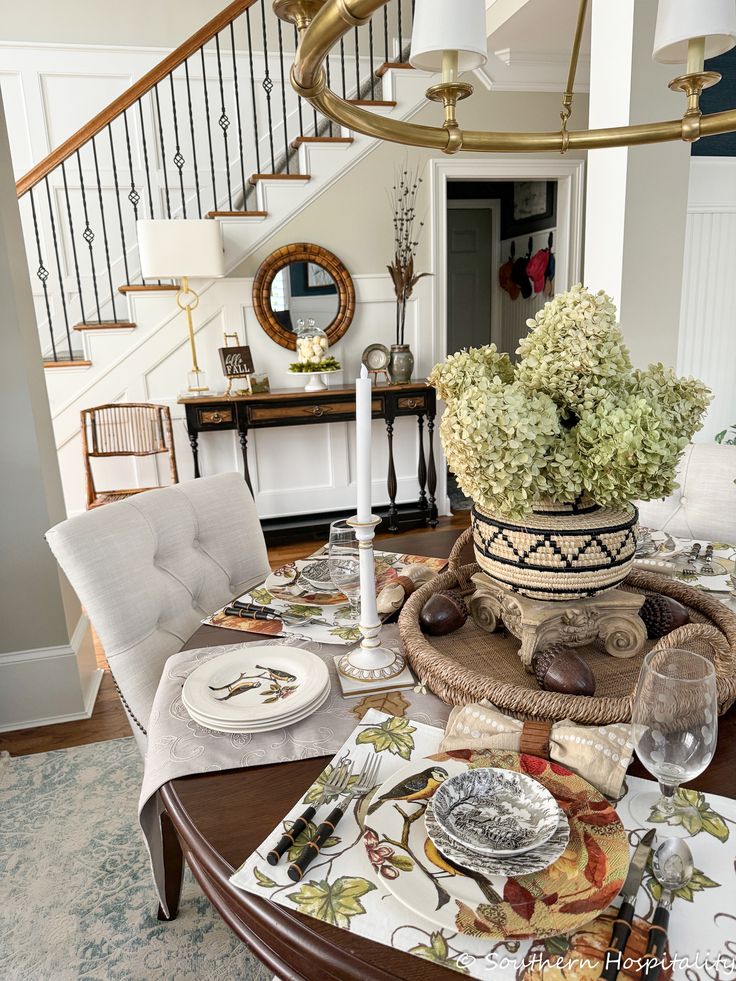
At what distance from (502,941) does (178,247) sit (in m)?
3.54

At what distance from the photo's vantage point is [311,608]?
131cm

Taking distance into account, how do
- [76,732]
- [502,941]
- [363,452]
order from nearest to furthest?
[502,941]
[363,452]
[76,732]

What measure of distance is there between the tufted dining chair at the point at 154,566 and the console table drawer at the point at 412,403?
97.0 inches

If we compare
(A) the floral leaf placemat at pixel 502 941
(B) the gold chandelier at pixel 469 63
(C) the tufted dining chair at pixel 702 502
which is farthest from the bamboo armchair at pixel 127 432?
(A) the floral leaf placemat at pixel 502 941

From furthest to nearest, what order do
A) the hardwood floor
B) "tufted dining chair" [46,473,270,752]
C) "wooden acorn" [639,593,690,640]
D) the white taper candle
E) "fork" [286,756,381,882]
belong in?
the hardwood floor
"tufted dining chair" [46,473,270,752]
"wooden acorn" [639,593,690,640]
the white taper candle
"fork" [286,756,381,882]

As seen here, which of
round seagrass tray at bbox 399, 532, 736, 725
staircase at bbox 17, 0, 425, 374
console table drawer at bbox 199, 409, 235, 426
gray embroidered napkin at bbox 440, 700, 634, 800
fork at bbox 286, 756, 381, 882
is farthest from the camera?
staircase at bbox 17, 0, 425, 374

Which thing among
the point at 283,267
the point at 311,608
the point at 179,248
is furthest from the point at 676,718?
the point at 283,267

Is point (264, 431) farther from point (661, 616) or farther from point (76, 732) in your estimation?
point (661, 616)

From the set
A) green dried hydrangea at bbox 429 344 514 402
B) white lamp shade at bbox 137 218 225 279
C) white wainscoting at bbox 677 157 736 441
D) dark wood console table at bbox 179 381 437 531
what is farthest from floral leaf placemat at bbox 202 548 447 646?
white lamp shade at bbox 137 218 225 279

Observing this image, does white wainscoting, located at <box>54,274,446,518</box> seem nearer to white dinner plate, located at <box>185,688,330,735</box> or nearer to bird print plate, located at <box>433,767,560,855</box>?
white dinner plate, located at <box>185,688,330,735</box>

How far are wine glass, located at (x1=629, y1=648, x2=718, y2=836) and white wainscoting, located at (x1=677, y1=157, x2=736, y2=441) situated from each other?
2627 millimetres

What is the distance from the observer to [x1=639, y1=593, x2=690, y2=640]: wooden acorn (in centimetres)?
110

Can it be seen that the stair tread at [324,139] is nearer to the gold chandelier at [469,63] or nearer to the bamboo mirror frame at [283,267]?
the bamboo mirror frame at [283,267]

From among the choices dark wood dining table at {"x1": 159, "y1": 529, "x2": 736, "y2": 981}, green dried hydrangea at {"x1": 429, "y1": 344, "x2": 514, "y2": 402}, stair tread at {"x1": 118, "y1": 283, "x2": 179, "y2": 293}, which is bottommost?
dark wood dining table at {"x1": 159, "y1": 529, "x2": 736, "y2": 981}
